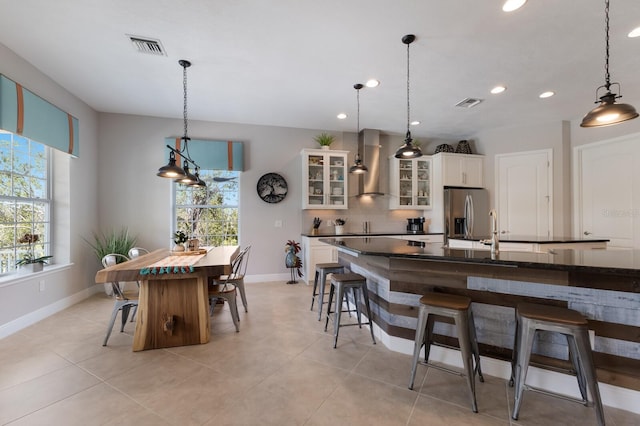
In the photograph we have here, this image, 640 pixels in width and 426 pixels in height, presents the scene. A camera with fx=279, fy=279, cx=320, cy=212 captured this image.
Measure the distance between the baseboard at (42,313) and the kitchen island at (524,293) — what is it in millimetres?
3663

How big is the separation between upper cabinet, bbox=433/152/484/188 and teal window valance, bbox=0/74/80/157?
6.06 m

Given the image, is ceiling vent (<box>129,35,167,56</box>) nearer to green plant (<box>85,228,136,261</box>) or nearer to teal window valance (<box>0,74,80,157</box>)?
teal window valance (<box>0,74,80,157</box>)

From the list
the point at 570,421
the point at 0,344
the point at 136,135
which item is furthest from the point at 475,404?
the point at 136,135

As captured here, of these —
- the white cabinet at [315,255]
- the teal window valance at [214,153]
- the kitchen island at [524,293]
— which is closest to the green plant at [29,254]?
the teal window valance at [214,153]

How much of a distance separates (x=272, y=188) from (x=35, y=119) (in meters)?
3.21

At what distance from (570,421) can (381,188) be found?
4520 mm

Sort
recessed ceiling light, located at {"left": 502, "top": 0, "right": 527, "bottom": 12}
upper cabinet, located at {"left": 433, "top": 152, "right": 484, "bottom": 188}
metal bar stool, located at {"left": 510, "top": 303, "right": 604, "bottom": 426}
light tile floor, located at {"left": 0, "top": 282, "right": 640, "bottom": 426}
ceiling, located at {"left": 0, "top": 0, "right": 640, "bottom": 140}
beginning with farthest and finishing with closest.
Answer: upper cabinet, located at {"left": 433, "top": 152, "right": 484, "bottom": 188} < ceiling, located at {"left": 0, "top": 0, "right": 640, "bottom": 140} < recessed ceiling light, located at {"left": 502, "top": 0, "right": 527, "bottom": 12} < light tile floor, located at {"left": 0, "top": 282, "right": 640, "bottom": 426} < metal bar stool, located at {"left": 510, "top": 303, "right": 604, "bottom": 426}

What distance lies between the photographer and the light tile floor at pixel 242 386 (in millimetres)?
1722

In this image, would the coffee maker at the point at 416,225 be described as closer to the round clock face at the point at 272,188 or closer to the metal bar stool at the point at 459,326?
the round clock face at the point at 272,188

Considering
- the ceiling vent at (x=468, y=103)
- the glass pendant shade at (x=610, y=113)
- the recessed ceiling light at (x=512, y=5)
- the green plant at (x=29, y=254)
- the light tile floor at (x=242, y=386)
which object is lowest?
the light tile floor at (x=242, y=386)

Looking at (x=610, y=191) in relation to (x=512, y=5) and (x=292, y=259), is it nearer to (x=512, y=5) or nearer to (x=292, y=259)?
(x=512, y=5)

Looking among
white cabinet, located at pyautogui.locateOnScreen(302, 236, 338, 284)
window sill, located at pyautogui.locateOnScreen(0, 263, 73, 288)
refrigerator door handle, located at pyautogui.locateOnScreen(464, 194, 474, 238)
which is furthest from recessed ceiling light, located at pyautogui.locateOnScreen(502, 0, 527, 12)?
window sill, located at pyautogui.locateOnScreen(0, 263, 73, 288)

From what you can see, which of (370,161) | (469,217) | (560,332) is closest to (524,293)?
(560,332)

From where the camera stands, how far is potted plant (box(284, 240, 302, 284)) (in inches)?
197
